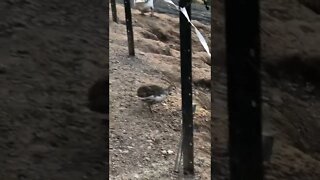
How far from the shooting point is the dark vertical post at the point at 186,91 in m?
2.77

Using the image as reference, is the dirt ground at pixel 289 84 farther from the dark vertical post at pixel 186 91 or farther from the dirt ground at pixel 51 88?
the dark vertical post at pixel 186 91

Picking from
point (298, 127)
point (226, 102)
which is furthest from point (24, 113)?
point (298, 127)

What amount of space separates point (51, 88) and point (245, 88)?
0.31 metres

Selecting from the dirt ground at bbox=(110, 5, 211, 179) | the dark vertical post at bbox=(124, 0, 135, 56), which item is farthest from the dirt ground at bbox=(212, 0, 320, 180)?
the dark vertical post at bbox=(124, 0, 135, 56)

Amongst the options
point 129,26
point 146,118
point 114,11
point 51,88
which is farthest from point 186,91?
point 114,11

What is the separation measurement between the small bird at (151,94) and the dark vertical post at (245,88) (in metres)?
2.65

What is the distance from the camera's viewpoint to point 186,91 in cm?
285

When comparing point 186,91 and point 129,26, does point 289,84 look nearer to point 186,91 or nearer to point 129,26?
point 186,91

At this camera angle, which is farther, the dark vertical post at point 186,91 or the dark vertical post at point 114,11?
the dark vertical post at point 114,11

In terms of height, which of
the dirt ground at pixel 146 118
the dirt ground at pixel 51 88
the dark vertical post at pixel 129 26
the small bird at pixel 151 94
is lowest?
the dirt ground at pixel 146 118

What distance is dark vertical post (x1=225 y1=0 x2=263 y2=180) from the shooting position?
3.07 feet

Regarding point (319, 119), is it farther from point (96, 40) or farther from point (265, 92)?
point (96, 40)

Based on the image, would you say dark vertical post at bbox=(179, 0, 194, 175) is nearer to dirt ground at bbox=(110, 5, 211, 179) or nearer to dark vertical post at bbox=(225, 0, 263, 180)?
dirt ground at bbox=(110, 5, 211, 179)

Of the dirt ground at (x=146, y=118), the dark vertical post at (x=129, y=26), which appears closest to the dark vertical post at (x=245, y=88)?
the dirt ground at (x=146, y=118)
